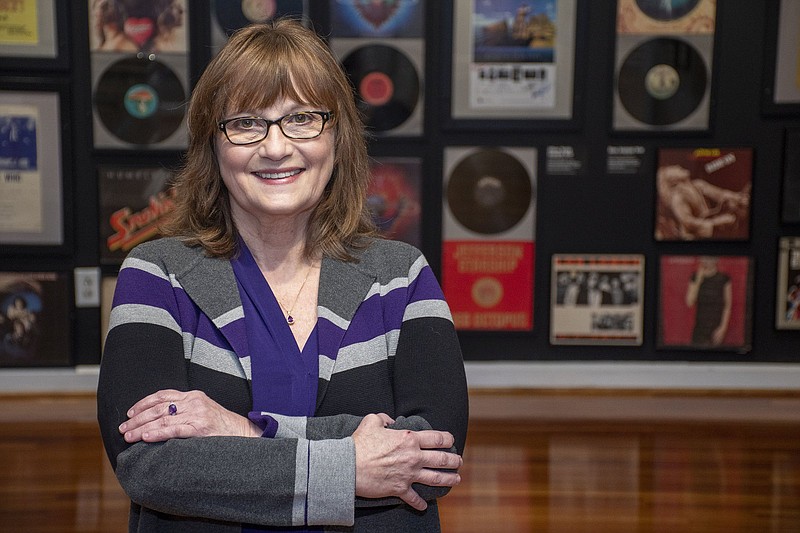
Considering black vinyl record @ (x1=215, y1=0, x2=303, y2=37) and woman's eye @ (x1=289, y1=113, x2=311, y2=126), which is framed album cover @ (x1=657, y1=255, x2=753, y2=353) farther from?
woman's eye @ (x1=289, y1=113, x2=311, y2=126)

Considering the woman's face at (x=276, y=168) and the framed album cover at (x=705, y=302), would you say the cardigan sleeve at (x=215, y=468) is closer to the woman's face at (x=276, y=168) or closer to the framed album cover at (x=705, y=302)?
the woman's face at (x=276, y=168)

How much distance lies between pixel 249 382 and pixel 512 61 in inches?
105

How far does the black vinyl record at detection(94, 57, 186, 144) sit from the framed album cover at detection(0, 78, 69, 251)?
186 millimetres

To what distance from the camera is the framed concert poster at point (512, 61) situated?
12.1 feet

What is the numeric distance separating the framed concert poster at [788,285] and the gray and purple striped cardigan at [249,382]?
2.84 meters

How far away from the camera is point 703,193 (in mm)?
3789

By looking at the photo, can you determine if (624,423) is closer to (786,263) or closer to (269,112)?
(786,263)

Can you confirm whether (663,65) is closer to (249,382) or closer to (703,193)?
(703,193)

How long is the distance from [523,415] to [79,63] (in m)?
2.42

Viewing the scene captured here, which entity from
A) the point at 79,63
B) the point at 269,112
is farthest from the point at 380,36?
the point at 269,112

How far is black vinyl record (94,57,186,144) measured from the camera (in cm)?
364

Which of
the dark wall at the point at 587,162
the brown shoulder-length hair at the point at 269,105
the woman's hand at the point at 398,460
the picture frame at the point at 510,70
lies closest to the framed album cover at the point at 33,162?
the dark wall at the point at 587,162

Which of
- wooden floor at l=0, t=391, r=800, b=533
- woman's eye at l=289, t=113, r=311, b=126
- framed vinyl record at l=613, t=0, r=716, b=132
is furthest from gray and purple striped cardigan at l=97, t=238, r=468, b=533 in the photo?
framed vinyl record at l=613, t=0, r=716, b=132

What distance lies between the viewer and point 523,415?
381cm
